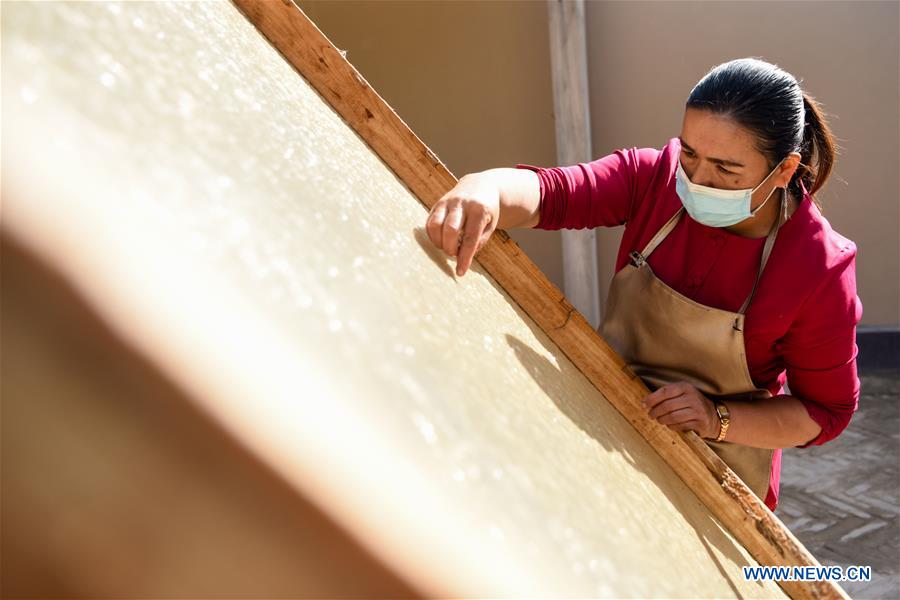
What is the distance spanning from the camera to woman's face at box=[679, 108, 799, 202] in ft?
5.17

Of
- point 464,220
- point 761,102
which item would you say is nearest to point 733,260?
point 761,102

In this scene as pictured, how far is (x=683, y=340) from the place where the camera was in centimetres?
173

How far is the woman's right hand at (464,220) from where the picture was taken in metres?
1.17

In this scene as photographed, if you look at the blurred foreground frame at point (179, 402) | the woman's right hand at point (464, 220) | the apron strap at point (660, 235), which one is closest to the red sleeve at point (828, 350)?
the apron strap at point (660, 235)

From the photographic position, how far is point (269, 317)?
525 mm

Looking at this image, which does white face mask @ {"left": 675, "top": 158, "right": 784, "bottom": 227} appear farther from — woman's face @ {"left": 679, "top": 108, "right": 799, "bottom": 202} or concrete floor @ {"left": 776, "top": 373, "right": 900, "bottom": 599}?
concrete floor @ {"left": 776, "top": 373, "right": 900, "bottom": 599}

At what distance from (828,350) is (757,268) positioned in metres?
0.20

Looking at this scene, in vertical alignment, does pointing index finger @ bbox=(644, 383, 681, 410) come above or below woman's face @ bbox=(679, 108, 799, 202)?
below

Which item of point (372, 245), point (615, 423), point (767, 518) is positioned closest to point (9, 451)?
point (372, 245)

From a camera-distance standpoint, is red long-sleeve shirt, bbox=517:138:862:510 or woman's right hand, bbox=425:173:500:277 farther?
red long-sleeve shirt, bbox=517:138:862:510

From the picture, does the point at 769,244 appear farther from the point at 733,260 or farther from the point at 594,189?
the point at 594,189

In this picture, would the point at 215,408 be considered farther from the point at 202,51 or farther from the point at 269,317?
the point at 202,51

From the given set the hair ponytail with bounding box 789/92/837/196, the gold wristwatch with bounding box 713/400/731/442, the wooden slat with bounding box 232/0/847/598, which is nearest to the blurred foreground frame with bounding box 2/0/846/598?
the wooden slat with bounding box 232/0/847/598

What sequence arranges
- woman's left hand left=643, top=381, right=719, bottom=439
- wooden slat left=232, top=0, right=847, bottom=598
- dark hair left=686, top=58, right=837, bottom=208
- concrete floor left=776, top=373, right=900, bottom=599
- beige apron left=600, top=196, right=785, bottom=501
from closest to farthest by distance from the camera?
wooden slat left=232, top=0, right=847, bottom=598 < woman's left hand left=643, top=381, right=719, bottom=439 < dark hair left=686, top=58, right=837, bottom=208 < beige apron left=600, top=196, right=785, bottom=501 < concrete floor left=776, top=373, right=900, bottom=599
